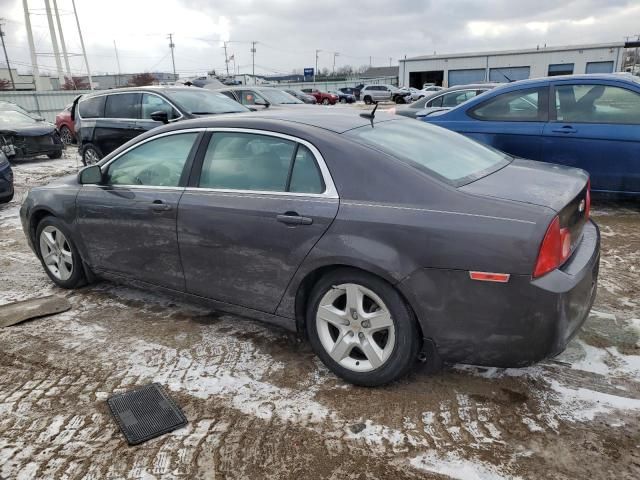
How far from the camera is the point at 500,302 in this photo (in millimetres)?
2438

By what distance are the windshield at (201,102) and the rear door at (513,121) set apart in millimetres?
4565

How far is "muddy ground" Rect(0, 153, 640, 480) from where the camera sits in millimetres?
2365

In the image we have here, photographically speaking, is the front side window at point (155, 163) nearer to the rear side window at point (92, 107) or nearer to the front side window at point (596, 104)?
the front side window at point (596, 104)

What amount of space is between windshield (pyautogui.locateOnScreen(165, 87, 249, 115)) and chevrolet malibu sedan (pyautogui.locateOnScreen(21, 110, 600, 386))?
5196 millimetres

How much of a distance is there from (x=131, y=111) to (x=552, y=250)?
873cm

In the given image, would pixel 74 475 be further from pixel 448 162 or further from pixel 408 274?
pixel 448 162

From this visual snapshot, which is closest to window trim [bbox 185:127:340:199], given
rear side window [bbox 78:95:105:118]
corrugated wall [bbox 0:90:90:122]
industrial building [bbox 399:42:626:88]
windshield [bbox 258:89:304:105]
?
rear side window [bbox 78:95:105:118]

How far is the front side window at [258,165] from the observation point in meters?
3.02

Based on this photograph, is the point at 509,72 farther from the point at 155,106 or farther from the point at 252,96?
the point at 155,106

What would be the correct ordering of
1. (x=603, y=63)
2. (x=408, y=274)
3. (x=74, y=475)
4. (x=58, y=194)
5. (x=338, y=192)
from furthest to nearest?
(x=603, y=63)
(x=58, y=194)
(x=338, y=192)
(x=408, y=274)
(x=74, y=475)

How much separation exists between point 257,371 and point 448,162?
5.76ft

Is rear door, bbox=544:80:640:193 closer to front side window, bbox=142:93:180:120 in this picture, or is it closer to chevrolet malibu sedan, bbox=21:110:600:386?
chevrolet malibu sedan, bbox=21:110:600:386

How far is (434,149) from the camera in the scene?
322 cm

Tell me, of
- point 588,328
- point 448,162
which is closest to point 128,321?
point 448,162
